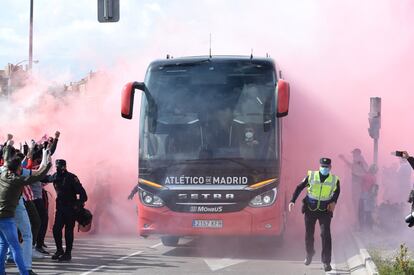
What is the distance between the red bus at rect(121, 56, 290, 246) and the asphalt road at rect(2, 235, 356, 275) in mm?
521

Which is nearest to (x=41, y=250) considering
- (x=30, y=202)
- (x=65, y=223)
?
(x=65, y=223)

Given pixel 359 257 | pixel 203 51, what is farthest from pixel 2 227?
pixel 203 51

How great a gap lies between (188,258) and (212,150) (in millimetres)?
1805

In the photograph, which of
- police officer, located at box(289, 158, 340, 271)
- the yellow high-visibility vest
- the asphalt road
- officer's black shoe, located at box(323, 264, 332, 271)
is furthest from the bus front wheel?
officer's black shoe, located at box(323, 264, 332, 271)

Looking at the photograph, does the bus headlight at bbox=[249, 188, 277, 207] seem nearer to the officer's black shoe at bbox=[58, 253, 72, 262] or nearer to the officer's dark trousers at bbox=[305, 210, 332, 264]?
the officer's dark trousers at bbox=[305, 210, 332, 264]

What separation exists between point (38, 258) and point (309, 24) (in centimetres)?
1679

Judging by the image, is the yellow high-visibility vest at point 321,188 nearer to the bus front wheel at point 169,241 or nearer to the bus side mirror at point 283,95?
the bus side mirror at point 283,95

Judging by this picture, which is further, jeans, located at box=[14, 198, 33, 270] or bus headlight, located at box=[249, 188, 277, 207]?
bus headlight, located at box=[249, 188, 277, 207]

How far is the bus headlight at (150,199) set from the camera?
1290 centimetres

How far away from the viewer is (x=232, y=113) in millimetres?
13016

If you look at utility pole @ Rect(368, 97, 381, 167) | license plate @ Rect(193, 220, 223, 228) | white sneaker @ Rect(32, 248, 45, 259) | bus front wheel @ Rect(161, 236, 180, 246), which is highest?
utility pole @ Rect(368, 97, 381, 167)

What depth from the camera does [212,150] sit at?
12.9 metres

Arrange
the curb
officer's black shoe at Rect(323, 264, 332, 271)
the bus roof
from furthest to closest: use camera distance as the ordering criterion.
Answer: the bus roof → officer's black shoe at Rect(323, 264, 332, 271) → the curb

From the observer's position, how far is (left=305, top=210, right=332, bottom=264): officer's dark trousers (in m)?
11.4
